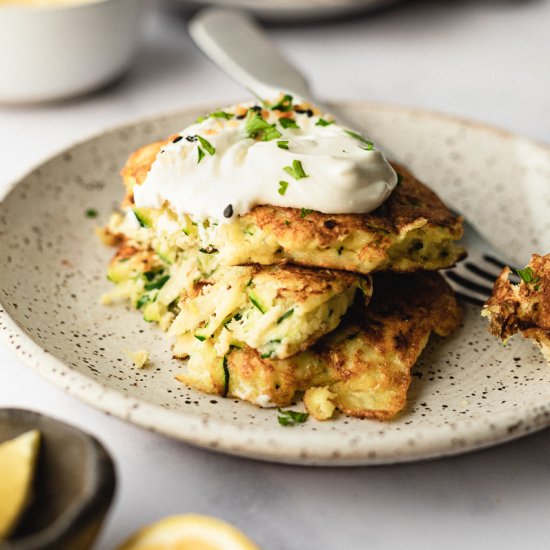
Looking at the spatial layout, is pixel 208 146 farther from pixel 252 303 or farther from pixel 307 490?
pixel 307 490

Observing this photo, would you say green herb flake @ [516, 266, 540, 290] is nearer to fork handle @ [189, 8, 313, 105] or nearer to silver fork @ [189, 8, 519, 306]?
silver fork @ [189, 8, 519, 306]

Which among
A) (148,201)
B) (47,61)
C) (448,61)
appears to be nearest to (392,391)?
(148,201)

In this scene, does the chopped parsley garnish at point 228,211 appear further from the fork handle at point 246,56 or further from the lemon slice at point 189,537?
the fork handle at point 246,56

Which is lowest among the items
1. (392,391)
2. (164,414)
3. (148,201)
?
(392,391)

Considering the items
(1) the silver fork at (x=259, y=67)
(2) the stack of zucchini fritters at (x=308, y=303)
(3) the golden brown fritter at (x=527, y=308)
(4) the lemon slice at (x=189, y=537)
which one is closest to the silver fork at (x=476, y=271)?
(1) the silver fork at (x=259, y=67)

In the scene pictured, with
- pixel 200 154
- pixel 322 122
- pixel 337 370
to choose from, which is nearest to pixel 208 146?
pixel 200 154

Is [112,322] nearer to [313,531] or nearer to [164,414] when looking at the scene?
[164,414]

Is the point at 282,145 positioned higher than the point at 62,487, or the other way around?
the point at 282,145

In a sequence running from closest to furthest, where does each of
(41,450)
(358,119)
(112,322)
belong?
(41,450)
(112,322)
(358,119)
